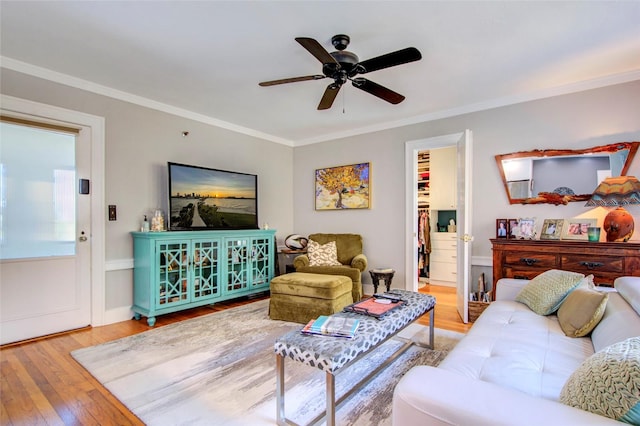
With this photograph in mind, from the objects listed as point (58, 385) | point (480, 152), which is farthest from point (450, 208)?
point (58, 385)

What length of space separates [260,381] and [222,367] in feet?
1.22

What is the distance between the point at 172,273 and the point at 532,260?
12.1 ft

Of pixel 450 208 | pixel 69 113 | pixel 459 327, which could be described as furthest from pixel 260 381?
pixel 450 208

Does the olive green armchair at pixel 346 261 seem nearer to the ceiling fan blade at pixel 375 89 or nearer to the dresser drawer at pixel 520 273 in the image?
the dresser drawer at pixel 520 273

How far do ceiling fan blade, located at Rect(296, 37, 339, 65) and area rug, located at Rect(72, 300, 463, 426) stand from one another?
2158 mm

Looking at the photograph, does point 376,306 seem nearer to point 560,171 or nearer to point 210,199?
point 560,171

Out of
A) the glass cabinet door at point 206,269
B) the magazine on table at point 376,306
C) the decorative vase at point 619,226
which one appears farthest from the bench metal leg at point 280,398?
the decorative vase at point 619,226

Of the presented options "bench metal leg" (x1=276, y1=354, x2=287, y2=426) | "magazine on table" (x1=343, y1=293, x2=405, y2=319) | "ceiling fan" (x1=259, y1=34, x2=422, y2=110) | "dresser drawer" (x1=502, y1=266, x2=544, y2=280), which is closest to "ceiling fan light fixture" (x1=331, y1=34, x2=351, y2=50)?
"ceiling fan" (x1=259, y1=34, x2=422, y2=110)

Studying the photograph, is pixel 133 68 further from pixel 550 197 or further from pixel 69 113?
pixel 550 197

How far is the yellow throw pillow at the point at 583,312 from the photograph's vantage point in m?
1.70

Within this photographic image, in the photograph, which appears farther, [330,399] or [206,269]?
[206,269]

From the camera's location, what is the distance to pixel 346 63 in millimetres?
2361

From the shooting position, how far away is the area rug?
5.85 feet

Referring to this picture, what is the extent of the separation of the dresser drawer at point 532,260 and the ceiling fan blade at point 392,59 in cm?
215
